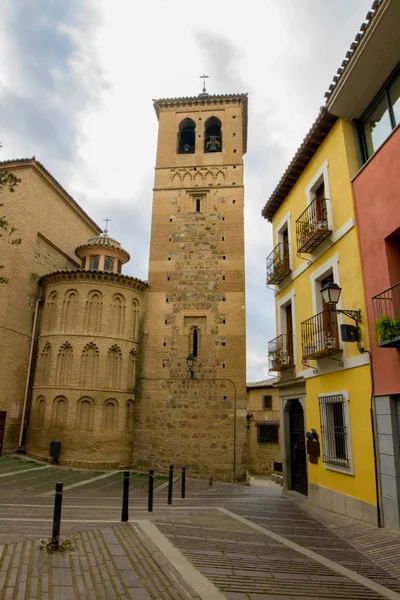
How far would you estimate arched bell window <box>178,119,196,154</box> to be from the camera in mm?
22086

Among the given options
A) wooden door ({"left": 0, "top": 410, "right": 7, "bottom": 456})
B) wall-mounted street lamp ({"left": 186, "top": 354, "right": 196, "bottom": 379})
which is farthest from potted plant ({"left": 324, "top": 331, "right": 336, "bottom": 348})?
wooden door ({"left": 0, "top": 410, "right": 7, "bottom": 456})

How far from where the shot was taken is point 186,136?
2261 centimetres

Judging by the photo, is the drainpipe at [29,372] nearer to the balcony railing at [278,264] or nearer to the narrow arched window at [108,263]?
the narrow arched window at [108,263]

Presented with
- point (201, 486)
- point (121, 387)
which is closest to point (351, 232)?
point (201, 486)

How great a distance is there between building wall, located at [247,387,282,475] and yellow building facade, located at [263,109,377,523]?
1809 cm

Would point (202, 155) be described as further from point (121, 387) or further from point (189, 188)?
point (121, 387)

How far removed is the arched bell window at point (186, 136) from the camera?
22.1 m

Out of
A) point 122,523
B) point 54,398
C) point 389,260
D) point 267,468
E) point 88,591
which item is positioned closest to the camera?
point 88,591

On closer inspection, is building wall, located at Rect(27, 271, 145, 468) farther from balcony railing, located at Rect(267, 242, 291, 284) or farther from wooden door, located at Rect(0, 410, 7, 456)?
balcony railing, located at Rect(267, 242, 291, 284)

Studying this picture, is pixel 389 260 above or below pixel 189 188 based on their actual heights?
below

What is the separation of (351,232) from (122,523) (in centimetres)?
685

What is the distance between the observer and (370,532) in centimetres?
644

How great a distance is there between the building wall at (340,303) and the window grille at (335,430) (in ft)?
0.61

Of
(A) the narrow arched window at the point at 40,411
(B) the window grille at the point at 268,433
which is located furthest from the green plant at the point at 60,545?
(B) the window grille at the point at 268,433
